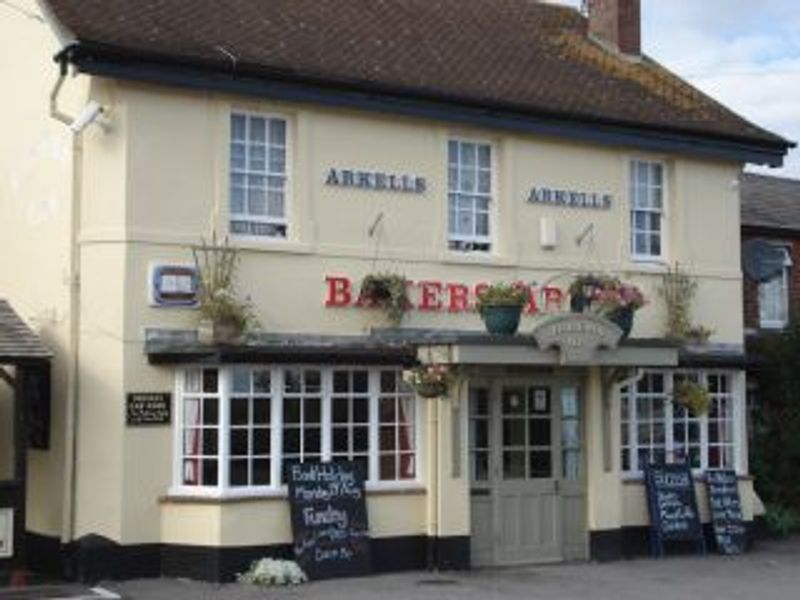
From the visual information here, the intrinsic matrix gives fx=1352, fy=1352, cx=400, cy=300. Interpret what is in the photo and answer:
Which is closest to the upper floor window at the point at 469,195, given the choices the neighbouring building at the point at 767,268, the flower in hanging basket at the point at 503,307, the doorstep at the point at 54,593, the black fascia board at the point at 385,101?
the black fascia board at the point at 385,101

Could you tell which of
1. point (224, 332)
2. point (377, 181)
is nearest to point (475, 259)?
point (377, 181)

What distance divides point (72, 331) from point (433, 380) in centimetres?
404

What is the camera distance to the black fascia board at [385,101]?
14312 millimetres

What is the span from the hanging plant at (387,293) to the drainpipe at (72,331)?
327 centimetres

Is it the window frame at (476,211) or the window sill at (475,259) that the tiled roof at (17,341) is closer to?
the window sill at (475,259)

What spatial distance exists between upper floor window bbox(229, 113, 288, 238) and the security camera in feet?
5.26

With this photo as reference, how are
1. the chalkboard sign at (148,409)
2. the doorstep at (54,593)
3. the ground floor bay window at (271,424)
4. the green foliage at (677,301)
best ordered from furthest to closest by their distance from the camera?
the green foliage at (677,301) < the ground floor bay window at (271,424) < the chalkboard sign at (148,409) < the doorstep at (54,593)

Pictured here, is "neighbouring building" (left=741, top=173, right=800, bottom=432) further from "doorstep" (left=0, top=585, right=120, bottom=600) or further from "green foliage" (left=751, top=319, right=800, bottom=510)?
"doorstep" (left=0, top=585, right=120, bottom=600)

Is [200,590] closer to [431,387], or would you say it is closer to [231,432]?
[231,432]

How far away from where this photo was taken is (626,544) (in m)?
17.2

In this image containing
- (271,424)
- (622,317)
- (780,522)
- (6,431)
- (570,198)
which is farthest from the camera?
(780,522)

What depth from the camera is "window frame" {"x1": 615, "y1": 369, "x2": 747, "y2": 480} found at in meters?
17.4

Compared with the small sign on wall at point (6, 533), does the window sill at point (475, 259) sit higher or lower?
higher

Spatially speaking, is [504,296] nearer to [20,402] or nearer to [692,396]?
[692,396]
